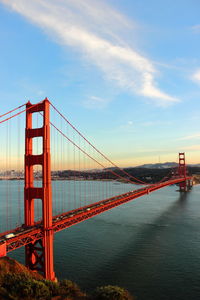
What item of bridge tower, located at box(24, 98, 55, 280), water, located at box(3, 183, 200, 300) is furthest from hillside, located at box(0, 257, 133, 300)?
→ water, located at box(3, 183, 200, 300)

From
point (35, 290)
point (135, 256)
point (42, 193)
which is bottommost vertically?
point (135, 256)

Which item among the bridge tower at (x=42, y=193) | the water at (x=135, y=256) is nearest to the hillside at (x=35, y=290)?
the bridge tower at (x=42, y=193)

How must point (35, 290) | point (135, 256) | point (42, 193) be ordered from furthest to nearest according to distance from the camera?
point (135, 256), point (42, 193), point (35, 290)

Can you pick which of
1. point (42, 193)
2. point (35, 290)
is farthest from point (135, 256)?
point (35, 290)

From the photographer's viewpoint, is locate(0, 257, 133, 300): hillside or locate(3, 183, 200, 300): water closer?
locate(0, 257, 133, 300): hillside

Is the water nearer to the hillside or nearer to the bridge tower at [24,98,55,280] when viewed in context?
the bridge tower at [24,98,55,280]

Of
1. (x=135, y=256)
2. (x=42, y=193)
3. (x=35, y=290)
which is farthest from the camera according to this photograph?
(x=135, y=256)

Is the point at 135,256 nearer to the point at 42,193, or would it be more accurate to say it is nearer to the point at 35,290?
the point at 42,193
